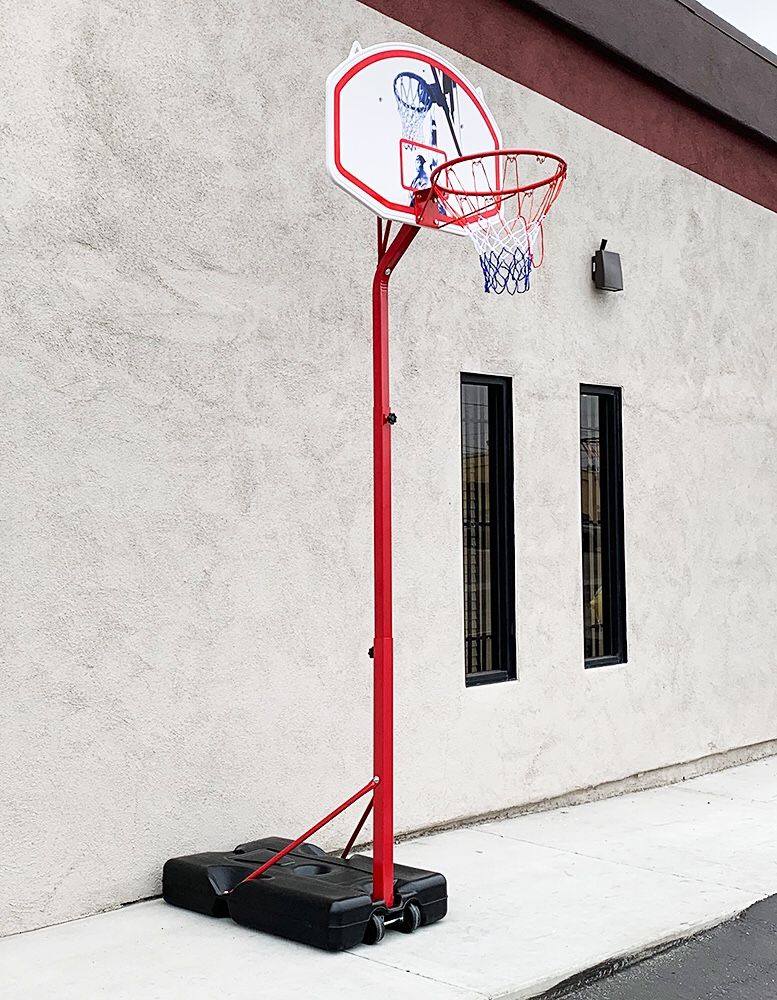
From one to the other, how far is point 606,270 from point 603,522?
1623mm

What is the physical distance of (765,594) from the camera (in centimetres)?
948

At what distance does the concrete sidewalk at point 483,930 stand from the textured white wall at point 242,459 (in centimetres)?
35

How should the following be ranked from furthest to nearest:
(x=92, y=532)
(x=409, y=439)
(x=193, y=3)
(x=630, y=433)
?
(x=630, y=433) → (x=409, y=439) → (x=193, y=3) → (x=92, y=532)

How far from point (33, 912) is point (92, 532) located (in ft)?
4.95

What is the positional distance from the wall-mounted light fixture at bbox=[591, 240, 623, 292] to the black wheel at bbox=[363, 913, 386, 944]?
14.7 ft

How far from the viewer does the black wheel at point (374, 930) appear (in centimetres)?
469

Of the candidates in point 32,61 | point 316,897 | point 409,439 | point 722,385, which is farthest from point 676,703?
point 32,61

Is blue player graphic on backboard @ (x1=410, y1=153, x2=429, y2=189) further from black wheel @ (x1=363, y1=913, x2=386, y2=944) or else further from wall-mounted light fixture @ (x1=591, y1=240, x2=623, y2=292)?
black wheel @ (x1=363, y1=913, x2=386, y2=944)

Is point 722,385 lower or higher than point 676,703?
higher

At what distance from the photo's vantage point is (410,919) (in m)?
4.86

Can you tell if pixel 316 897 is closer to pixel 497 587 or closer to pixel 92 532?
pixel 92 532

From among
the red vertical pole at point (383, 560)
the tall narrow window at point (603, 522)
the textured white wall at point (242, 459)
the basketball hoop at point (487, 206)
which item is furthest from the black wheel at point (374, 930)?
the tall narrow window at point (603, 522)

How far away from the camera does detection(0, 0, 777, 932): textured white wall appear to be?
4.94 m

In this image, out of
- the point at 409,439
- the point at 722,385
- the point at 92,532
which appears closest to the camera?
the point at 92,532
